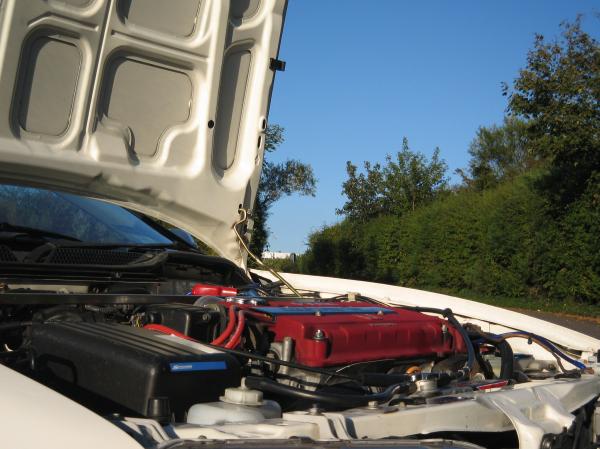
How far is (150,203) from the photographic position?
395cm

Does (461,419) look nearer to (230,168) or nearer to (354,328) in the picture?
(354,328)

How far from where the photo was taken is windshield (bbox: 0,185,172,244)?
137 inches

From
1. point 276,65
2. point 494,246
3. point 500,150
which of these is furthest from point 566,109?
point 500,150

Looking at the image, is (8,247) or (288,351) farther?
(8,247)

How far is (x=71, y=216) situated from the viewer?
369 cm

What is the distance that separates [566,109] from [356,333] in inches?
545

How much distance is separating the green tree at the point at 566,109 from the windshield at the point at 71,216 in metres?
12.7

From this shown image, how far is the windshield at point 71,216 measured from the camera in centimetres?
349

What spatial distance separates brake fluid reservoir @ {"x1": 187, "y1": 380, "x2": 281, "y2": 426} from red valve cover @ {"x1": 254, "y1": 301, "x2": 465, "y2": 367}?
55cm

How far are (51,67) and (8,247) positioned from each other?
2.98 feet

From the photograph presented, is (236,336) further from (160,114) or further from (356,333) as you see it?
(160,114)

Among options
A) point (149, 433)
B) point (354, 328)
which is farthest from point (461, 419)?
point (149, 433)

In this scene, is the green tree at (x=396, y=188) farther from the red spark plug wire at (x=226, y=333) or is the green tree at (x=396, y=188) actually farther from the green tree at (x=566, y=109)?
the red spark plug wire at (x=226, y=333)

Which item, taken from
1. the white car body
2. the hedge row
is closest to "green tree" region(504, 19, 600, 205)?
the hedge row
